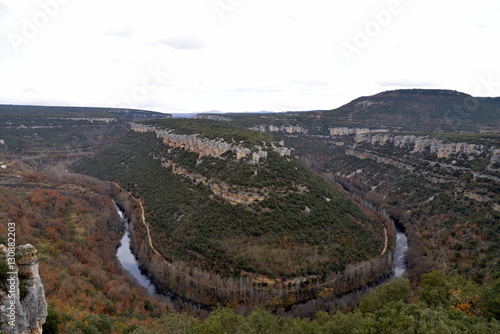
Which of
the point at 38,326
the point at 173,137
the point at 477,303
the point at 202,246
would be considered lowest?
the point at 202,246

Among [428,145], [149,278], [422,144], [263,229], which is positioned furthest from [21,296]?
[428,145]

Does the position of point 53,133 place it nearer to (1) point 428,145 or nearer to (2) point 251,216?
(2) point 251,216

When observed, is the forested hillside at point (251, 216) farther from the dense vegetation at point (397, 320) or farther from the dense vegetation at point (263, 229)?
the dense vegetation at point (397, 320)

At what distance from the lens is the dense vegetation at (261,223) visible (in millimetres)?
39031

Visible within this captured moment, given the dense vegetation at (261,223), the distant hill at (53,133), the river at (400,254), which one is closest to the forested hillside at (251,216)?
the dense vegetation at (261,223)

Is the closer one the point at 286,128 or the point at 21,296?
the point at 21,296

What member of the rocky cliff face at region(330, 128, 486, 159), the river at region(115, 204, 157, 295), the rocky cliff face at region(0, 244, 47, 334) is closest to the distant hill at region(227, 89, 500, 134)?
the rocky cliff face at region(330, 128, 486, 159)

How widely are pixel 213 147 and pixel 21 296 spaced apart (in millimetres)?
49219

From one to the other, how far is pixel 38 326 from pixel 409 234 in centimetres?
5830

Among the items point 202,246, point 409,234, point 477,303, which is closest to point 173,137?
point 202,246

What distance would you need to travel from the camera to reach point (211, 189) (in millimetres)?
52531

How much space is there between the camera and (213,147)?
62031mm

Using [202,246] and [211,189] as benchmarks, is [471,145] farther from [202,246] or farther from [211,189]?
[202,246]

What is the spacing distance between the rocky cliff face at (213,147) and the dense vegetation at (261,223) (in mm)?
1701
